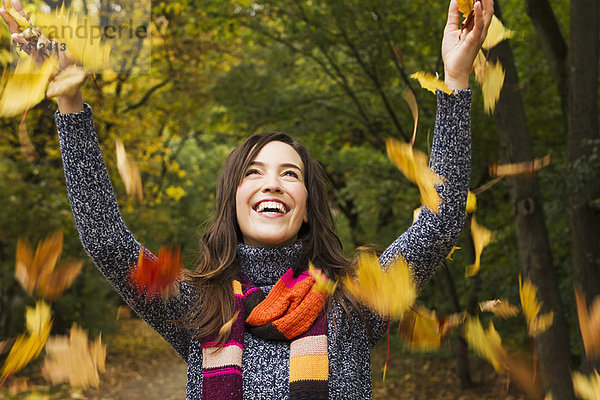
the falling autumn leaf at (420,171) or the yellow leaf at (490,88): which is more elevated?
the yellow leaf at (490,88)

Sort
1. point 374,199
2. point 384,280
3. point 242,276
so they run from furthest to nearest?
1. point 374,199
2. point 242,276
3. point 384,280

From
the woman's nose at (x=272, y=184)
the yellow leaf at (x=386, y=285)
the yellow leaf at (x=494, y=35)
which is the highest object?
the yellow leaf at (x=494, y=35)

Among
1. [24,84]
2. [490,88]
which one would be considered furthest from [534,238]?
[24,84]

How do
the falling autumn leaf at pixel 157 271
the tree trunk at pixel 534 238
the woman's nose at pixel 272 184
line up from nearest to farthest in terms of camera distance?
1. the falling autumn leaf at pixel 157 271
2. the woman's nose at pixel 272 184
3. the tree trunk at pixel 534 238

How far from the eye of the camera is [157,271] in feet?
5.81

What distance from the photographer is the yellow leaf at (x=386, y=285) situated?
5.96ft

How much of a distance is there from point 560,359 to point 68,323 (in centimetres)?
879

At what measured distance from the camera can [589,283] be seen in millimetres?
5508

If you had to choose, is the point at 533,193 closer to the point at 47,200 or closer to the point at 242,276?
the point at 242,276

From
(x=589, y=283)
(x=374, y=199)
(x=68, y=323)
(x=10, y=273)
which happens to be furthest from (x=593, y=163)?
(x=68, y=323)

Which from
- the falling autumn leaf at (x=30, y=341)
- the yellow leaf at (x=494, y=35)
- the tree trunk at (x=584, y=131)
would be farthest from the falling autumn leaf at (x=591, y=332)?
the tree trunk at (x=584, y=131)

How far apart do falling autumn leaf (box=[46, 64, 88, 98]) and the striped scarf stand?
2.44ft

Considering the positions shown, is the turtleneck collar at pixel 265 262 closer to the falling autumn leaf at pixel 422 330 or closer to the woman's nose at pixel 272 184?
the woman's nose at pixel 272 184

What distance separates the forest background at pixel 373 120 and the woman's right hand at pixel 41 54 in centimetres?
447
